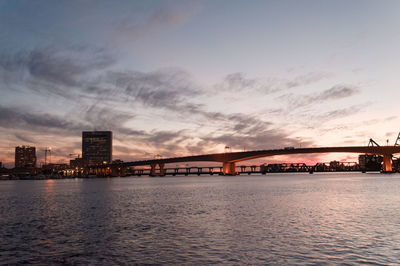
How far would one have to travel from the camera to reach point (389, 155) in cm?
17200

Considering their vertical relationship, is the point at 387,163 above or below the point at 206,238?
above

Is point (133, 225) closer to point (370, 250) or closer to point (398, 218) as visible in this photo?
point (370, 250)

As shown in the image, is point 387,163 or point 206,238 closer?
point 206,238

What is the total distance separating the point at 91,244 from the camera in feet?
63.6

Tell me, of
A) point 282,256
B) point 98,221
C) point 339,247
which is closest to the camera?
point 282,256

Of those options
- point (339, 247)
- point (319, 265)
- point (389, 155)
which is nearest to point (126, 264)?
point (319, 265)

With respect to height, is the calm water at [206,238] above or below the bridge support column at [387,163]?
below

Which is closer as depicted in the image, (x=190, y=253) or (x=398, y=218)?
(x=190, y=253)

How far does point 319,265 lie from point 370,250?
4.13 m

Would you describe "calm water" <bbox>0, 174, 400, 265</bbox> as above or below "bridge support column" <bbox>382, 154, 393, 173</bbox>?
below

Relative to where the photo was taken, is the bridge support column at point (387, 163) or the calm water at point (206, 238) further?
the bridge support column at point (387, 163)

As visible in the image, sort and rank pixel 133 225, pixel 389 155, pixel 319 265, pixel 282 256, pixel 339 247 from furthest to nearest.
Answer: pixel 389 155
pixel 133 225
pixel 339 247
pixel 282 256
pixel 319 265

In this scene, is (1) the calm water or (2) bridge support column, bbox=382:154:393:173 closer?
(1) the calm water

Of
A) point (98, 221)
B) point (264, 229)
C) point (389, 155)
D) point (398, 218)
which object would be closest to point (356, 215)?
point (398, 218)
